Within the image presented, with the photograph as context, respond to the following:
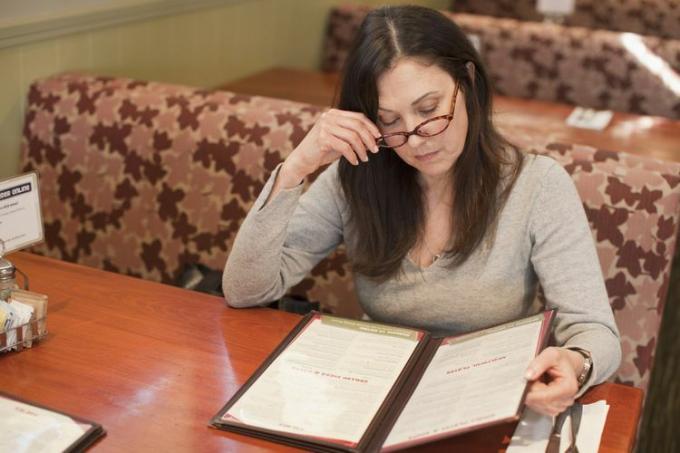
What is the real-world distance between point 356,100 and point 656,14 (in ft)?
11.6

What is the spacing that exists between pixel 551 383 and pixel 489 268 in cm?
38

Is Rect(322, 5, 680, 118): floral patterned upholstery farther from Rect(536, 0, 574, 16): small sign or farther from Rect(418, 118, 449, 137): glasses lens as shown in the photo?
Rect(418, 118, 449, 137): glasses lens

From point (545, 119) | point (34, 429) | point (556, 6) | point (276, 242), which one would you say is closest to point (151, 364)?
point (34, 429)

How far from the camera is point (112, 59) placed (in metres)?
2.56

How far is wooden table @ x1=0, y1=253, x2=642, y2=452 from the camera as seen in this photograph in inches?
42.9

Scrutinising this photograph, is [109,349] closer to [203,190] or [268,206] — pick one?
[268,206]

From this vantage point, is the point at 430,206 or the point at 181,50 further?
the point at 181,50

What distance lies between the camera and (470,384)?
3.55 feet

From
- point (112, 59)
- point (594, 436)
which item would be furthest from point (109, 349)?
point (112, 59)

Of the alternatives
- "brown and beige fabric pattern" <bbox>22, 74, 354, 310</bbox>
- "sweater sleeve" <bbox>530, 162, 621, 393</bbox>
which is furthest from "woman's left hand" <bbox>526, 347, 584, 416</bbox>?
"brown and beige fabric pattern" <bbox>22, 74, 354, 310</bbox>

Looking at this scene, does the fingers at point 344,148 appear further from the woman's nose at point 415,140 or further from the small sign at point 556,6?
the small sign at point 556,6

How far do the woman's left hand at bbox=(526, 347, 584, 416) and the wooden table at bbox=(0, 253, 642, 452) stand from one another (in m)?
0.07

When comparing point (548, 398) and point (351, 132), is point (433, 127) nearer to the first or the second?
point (351, 132)

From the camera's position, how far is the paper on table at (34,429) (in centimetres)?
103
